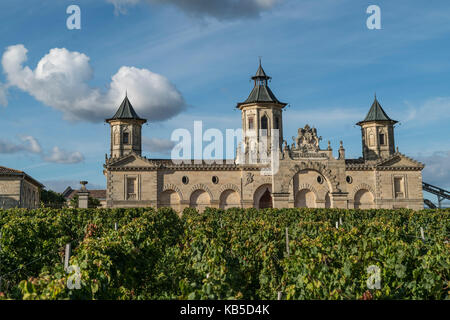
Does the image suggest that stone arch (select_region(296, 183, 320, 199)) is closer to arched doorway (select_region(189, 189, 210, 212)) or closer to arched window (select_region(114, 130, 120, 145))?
arched doorway (select_region(189, 189, 210, 212))

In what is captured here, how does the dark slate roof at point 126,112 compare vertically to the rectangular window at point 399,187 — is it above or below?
above

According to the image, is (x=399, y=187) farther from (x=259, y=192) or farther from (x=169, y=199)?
(x=169, y=199)

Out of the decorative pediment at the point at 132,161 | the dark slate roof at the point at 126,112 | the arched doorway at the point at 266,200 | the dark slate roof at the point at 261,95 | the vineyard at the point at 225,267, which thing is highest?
the dark slate roof at the point at 261,95

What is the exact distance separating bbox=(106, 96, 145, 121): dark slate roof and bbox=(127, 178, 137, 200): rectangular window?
7706mm

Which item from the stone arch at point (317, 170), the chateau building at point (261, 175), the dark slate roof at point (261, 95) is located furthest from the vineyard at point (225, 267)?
the dark slate roof at point (261, 95)

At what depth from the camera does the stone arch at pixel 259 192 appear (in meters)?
43.0

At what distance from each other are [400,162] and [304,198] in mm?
11197

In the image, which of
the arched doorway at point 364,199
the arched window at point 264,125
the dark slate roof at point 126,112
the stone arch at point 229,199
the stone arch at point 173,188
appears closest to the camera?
the stone arch at point 173,188

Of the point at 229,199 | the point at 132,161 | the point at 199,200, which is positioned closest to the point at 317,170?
the point at 229,199

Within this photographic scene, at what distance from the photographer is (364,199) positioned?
44469mm

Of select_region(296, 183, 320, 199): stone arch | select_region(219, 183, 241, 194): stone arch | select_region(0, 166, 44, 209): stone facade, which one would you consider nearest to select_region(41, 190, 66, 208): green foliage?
select_region(0, 166, 44, 209): stone facade

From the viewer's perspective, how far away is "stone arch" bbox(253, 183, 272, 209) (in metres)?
43.0

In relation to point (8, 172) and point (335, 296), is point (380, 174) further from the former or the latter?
point (335, 296)

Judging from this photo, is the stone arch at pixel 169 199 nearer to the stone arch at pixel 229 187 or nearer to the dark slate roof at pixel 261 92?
the stone arch at pixel 229 187
